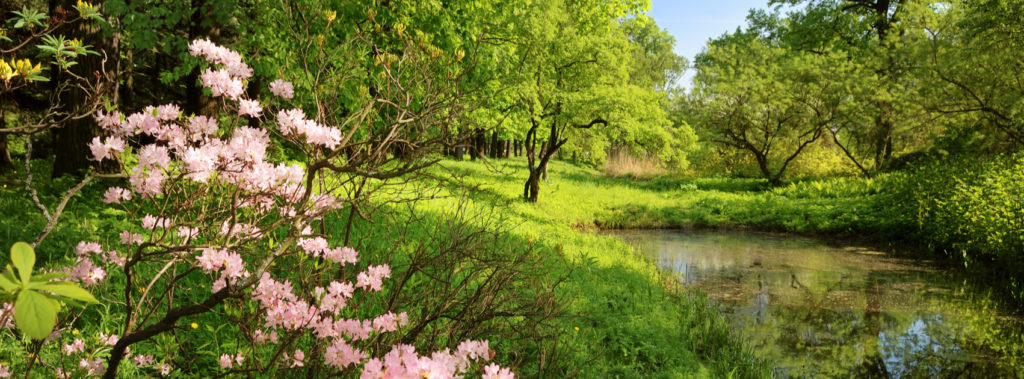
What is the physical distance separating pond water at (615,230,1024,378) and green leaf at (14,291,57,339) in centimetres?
629

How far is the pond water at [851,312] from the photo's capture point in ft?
19.9

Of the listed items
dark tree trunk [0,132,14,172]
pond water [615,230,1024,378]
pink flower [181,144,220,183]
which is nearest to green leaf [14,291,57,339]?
pink flower [181,144,220,183]

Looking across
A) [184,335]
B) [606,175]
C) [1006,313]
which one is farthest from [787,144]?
[184,335]

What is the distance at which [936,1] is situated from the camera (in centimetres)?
2047

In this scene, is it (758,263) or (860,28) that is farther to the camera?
(860,28)

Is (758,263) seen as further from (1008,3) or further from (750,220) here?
(1008,3)

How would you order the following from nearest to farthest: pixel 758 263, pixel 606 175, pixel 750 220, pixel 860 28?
pixel 758 263 → pixel 750 220 → pixel 860 28 → pixel 606 175

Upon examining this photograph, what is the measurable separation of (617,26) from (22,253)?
16.4 meters

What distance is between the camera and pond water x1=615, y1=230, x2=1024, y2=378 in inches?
239

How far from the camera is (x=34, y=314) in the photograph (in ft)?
3.09

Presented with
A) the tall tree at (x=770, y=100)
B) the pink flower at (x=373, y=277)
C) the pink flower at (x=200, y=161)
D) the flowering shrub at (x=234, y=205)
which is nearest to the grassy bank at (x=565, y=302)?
the pink flower at (x=373, y=277)

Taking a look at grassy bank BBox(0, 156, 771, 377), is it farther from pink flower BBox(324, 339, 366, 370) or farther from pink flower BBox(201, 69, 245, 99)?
pink flower BBox(201, 69, 245, 99)

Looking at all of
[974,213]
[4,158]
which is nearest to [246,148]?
[4,158]

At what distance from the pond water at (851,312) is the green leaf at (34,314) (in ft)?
20.6
